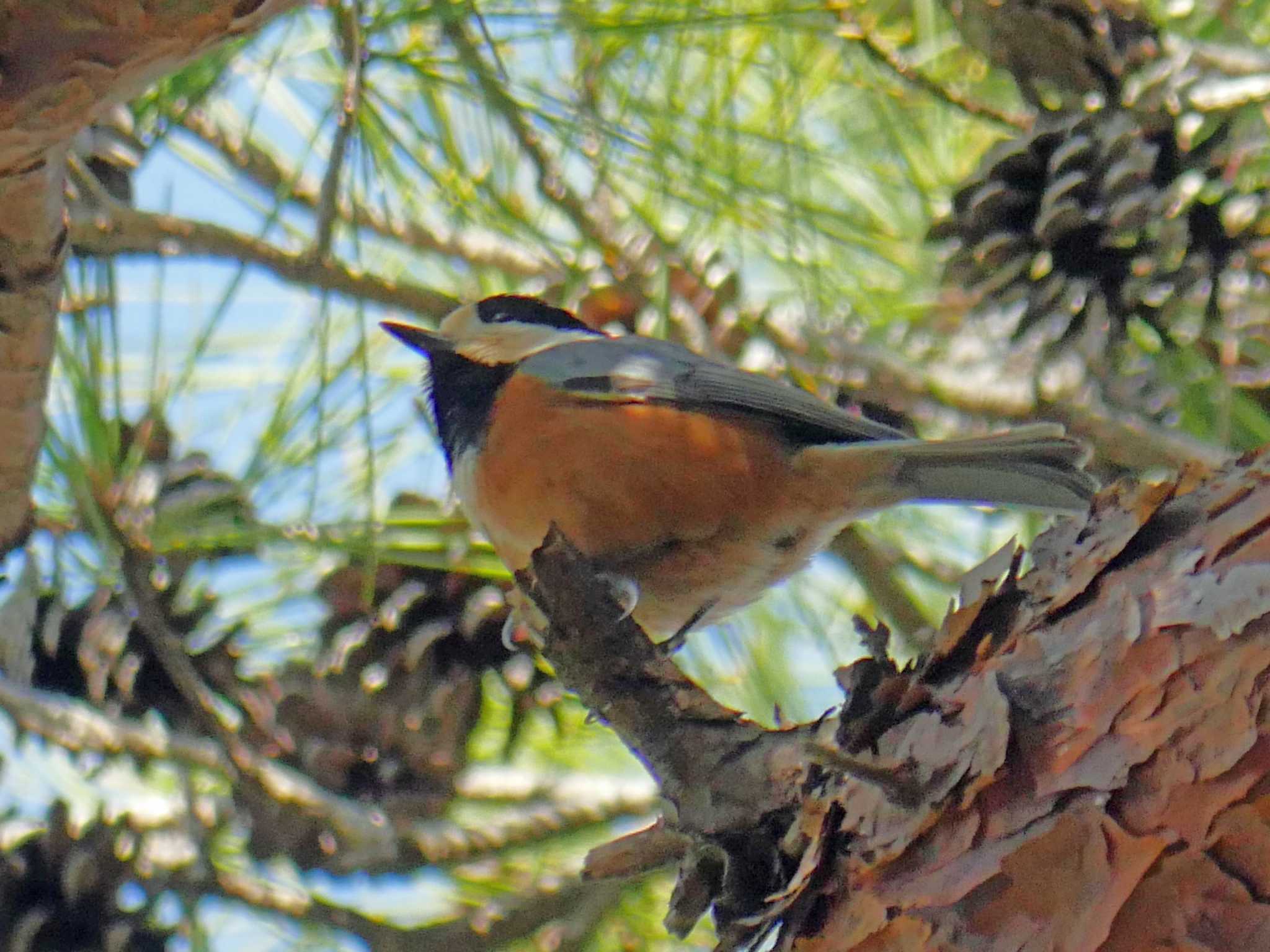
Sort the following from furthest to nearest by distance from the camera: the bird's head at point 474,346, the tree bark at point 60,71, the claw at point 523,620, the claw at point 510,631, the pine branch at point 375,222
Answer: the pine branch at point 375,222 → the bird's head at point 474,346 → the claw at point 510,631 → the claw at point 523,620 → the tree bark at point 60,71

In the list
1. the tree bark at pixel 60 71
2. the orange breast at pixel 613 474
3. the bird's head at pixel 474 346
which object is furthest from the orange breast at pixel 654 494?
the tree bark at pixel 60 71

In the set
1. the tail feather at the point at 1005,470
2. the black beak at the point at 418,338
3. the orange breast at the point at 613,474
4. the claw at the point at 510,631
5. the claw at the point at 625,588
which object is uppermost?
the black beak at the point at 418,338

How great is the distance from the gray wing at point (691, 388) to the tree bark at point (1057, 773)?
3.00 ft

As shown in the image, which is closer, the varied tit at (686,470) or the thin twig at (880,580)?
the varied tit at (686,470)

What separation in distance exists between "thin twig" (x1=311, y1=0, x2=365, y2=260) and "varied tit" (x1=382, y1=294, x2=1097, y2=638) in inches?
14.9

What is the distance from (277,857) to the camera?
2.05 m

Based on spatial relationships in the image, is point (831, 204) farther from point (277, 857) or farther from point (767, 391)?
point (277, 857)

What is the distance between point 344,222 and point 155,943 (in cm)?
110

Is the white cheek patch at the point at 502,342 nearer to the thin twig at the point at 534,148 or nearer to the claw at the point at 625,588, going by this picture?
the thin twig at the point at 534,148

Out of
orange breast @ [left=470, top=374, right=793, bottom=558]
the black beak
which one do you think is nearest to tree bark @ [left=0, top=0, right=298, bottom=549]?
orange breast @ [left=470, top=374, right=793, bottom=558]

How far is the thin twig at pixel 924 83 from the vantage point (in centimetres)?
209

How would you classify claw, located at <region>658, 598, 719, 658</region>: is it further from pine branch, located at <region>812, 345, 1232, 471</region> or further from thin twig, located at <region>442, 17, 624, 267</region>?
thin twig, located at <region>442, 17, 624, 267</region>

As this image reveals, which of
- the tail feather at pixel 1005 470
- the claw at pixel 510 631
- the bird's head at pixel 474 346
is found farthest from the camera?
the bird's head at pixel 474 346

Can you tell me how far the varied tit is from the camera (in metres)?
1.80
